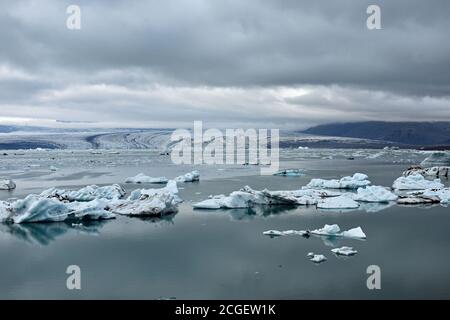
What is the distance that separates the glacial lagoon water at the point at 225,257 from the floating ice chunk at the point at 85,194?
2.84 m

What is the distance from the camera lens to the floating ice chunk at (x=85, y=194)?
47.0 feet

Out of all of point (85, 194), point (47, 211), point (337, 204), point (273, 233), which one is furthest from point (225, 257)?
point (85, 194)

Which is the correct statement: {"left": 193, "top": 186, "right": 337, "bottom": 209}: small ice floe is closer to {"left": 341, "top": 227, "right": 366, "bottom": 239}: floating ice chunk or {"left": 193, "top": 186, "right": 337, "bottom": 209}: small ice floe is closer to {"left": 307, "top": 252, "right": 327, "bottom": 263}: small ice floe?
{"left": 341, "top": 227, "right": 366, "bottom": 239}: floating ice chunk

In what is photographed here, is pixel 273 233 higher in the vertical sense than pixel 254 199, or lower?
lower

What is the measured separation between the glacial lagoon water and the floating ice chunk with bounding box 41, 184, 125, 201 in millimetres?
2837

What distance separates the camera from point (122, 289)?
6867 mm

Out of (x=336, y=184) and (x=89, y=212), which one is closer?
(x=89, y=212)

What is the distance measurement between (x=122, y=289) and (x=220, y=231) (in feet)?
14.0

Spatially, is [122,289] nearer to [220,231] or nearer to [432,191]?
[220,231]

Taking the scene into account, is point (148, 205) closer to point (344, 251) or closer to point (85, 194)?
point (85, 194)

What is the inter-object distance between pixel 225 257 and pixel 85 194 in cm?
811

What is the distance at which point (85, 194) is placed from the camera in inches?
591

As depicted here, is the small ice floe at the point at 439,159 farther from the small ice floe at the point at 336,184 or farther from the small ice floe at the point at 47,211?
the small ice floe at the point at 47,211

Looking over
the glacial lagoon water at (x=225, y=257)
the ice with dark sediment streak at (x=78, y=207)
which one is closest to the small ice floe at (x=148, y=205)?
the ice with dark sediment streak at (x=78, y=207)
